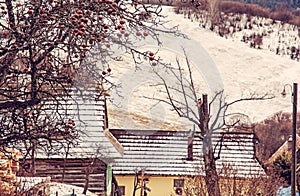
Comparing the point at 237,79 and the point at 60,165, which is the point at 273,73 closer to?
the point at 237,79

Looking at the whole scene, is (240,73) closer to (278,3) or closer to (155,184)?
(278,3)

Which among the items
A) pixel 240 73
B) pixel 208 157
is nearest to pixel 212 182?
→ pixel 208 157

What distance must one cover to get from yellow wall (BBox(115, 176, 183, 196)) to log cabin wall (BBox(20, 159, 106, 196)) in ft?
12.9

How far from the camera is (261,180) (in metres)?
10.3

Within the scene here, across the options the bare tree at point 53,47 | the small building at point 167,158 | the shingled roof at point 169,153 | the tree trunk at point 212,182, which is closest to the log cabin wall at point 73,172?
the tree trunk at point 212,182

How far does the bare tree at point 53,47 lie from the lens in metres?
3.31

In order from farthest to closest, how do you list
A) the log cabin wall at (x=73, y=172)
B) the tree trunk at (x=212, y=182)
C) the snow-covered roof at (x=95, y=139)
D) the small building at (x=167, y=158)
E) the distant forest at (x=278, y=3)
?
the distant forest at (x=278, y=3) < the small building at (x=167, y=158) < the log cabin wall at (x=73, y=172) < the snow-covered roof at (x=95, y=139) < the tree trunk at (x=212, y=182)

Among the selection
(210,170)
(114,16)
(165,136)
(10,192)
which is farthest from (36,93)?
(165,136)

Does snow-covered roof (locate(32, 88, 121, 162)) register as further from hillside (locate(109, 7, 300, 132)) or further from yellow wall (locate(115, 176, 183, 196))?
hillside (locate(109, 7, 300, 132))

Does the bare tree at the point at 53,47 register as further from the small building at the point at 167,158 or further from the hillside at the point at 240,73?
the hillside at the point at 240,73

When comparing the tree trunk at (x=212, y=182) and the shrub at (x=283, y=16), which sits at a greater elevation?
the shrub at (x=283, y=16)

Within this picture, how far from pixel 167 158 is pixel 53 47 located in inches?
511

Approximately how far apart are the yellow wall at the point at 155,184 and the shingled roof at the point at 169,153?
5.4 inches

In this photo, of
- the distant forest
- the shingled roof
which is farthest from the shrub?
the shingled roof
